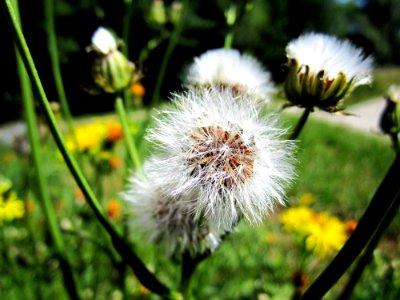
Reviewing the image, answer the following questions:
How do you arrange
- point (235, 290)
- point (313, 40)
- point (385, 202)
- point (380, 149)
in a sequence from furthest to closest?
point (380, 149), point (235, 290), point (313, 40), point (385, 202)

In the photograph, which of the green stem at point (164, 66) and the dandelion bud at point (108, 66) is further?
the green stem at point (164, 66)

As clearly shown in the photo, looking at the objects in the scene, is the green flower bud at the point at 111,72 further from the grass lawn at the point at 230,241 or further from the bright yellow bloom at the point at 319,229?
the bright yellow bloom at the point at 319,229

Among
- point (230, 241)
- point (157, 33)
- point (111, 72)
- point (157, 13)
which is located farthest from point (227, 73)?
point (230, 241)

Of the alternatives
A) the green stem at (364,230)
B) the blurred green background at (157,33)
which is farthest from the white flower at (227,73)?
the green stem at (364,230)

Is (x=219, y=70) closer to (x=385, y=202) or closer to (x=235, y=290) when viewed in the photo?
(x=385, y=202)

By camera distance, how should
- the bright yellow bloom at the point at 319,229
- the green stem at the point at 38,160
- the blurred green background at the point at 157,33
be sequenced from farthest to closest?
the bright yellow bloom at the point at 319,229, the blurred green background at the point at 157,33, the green stem at the point at 38,160

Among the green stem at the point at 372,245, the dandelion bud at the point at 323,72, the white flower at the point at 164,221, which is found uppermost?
the dandelion bud at the point at 323,72

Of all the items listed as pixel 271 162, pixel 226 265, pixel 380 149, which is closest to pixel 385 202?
pixel 271 162

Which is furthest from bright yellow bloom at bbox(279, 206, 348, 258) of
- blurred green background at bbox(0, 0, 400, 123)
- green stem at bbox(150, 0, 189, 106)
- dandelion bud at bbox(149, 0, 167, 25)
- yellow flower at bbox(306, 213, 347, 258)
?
dandelion bud at bbox(149, 0, 167, 25)

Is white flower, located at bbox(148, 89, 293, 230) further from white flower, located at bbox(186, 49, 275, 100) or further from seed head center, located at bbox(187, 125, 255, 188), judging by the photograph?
white flower, located at bbox(186, 49, 275, 100)
